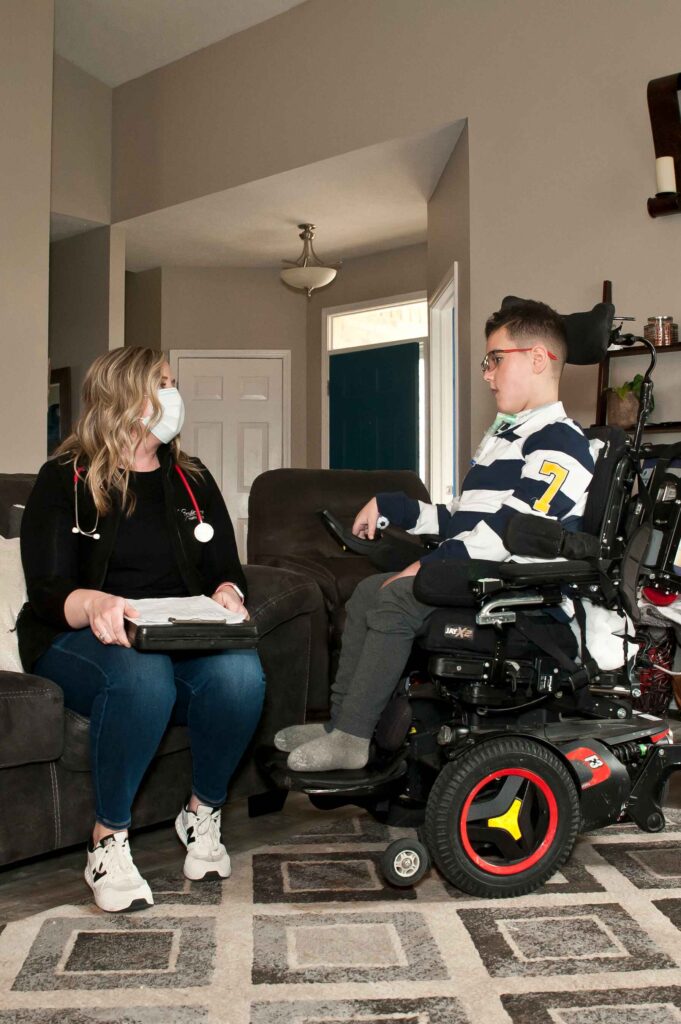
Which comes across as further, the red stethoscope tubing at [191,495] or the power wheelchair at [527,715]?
the red stethoscope tubing at [191,495]

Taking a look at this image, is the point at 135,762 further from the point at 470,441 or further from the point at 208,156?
the point at 208,156

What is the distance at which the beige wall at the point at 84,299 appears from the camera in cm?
633

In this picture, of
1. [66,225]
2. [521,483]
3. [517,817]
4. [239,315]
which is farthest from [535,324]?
[239,315]

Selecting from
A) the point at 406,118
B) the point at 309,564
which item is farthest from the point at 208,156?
the point at 309,564

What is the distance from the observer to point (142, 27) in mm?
5801

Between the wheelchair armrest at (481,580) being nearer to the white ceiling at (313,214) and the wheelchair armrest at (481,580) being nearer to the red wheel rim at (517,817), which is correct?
the red wheel rim at (517,817)

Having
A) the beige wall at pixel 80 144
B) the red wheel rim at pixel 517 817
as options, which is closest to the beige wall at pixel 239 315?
the beige wall at pixel 80 144

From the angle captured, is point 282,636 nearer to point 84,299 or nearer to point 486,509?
point 486,509

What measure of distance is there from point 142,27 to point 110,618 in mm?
4976

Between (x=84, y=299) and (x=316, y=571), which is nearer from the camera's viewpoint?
(x=316, y=571)

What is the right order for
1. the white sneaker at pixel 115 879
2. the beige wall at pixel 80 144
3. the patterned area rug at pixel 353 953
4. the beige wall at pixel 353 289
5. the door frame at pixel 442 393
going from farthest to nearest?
1. the beige wall at pixel 353 289
2. the beige wall at pixel 80 144
3. the door frame at pixel 442 393
4. the white sneaker at pixel 115 879
5. the patterned area rug at pixel 353 953

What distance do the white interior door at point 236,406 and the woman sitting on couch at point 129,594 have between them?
209 inches

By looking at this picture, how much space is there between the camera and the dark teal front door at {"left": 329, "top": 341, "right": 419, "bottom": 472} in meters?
6.71

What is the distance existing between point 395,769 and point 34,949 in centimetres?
71
